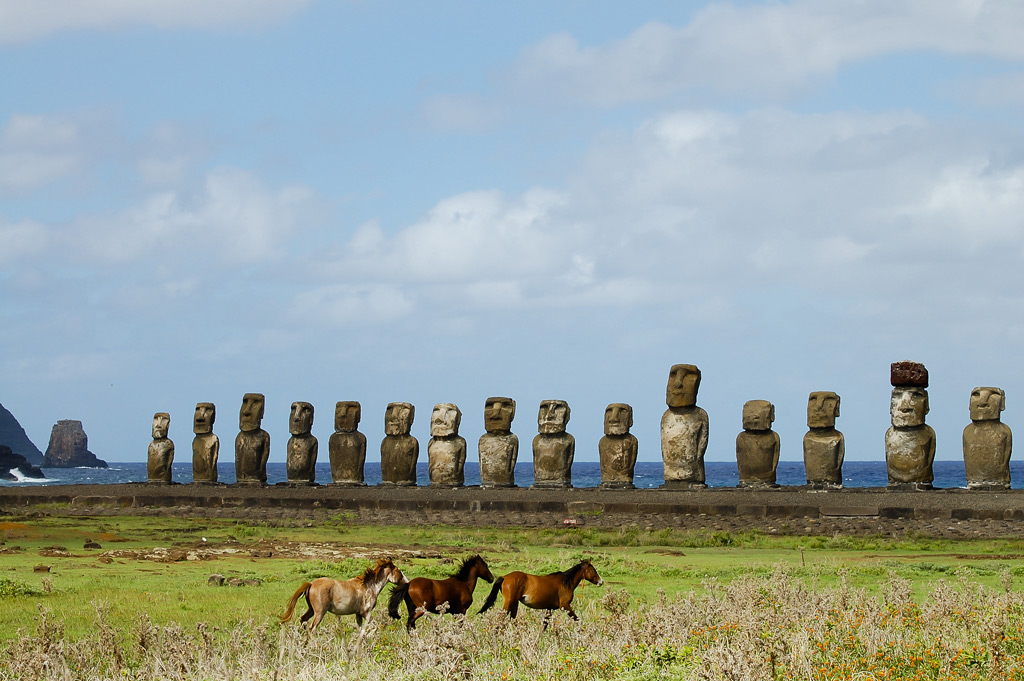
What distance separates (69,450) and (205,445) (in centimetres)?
11165

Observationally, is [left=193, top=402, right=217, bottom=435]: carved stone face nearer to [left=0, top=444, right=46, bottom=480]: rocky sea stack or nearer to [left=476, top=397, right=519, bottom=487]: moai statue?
[left=476, top=397, right=519, bottom=487]: moai statue

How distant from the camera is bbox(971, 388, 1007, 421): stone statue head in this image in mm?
20125

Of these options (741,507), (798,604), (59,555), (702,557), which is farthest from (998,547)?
(59,555)

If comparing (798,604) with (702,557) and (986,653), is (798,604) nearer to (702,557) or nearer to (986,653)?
(986,653)

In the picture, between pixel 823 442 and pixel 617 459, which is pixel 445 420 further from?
pixel 823 442

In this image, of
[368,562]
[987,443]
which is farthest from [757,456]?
[368,562]

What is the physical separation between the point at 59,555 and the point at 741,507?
9999mm

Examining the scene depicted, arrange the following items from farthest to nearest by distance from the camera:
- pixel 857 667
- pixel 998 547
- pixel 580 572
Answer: pixel 998 547
pixel 580 572
pixel 857 667

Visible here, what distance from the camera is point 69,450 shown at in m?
132

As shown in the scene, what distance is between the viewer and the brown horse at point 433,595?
7883mm

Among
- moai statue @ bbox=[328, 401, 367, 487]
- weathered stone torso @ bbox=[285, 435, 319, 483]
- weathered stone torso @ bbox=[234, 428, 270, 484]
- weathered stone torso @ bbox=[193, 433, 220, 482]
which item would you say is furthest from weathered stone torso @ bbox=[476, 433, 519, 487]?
weathered stone torso @ bbox=[193, 433, 220, 482]

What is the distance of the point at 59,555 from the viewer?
1402cm

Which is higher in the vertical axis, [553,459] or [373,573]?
[553,459]

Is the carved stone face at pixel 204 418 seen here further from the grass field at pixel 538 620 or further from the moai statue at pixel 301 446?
the grass field at pixel 538 620
